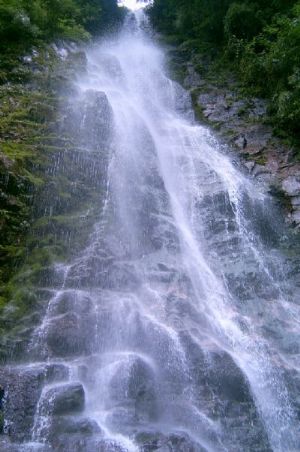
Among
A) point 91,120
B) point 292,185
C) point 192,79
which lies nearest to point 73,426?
point 91,120

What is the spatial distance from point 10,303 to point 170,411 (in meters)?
3.37

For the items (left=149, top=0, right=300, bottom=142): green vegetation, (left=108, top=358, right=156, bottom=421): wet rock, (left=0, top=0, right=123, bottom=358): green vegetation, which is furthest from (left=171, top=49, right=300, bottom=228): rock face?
(left=108, top=358, right=156, bottom=421): wet rock

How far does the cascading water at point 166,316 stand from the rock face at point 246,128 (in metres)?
0.72

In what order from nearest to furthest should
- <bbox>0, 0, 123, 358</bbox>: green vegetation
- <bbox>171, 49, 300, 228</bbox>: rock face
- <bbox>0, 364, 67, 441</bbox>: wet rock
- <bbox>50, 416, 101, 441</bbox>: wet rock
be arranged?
1. <bbox>50, 416, 101, 441</bbox>: wet rock
2. <bbox>0, 364, 67, 441</bbox>: wet rock
3. <bbox>0, 0, 123, 358</bbox>: green vegetation
4. <bbox>171, 49, 300, 228</bbox>: rock face

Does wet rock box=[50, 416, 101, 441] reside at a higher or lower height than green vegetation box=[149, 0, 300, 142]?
lower

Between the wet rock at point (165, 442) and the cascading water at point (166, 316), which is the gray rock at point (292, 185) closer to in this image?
the cascading water at point (166, 316)

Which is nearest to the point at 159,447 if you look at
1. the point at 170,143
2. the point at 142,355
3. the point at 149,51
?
the point at 142,355

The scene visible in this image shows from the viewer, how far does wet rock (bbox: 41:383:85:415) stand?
259 inches

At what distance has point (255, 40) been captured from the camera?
674 inches

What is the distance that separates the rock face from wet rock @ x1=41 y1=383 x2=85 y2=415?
7629mm

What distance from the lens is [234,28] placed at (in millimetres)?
18516

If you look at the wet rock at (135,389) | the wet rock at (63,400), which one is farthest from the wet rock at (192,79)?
the wet rock at (63,400)

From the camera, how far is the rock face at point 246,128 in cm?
1310

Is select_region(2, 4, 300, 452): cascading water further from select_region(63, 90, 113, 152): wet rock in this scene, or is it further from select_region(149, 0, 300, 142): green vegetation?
select_region(149, 0, 300, 142): green vegetation
